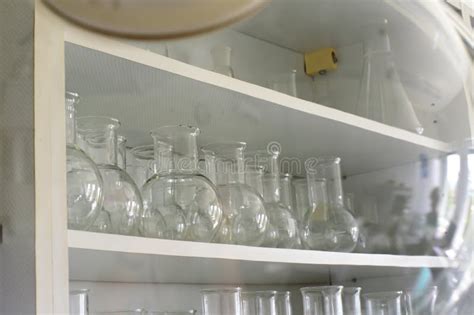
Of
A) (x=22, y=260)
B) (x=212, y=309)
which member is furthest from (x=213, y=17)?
(x=212, y=309)

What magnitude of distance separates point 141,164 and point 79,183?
0.58 ft

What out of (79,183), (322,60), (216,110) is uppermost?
(322,60)

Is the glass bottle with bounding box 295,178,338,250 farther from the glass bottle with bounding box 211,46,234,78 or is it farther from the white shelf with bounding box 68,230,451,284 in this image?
the glass bottle with bounding box 211,46,234,78

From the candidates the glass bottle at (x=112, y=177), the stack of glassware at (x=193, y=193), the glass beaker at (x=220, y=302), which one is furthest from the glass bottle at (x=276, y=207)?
the glass bottle at (x=112, y=177)

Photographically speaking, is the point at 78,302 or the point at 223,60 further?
the point at 223,60

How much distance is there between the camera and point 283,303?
3.18ft

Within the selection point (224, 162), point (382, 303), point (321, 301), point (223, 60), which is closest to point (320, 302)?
point (321, 301)

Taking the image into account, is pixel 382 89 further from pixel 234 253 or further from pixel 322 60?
pixel 234 253

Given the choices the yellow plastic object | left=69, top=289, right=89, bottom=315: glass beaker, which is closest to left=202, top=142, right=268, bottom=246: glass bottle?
left=69, top=289, right=89, bottom=315: glass beaker

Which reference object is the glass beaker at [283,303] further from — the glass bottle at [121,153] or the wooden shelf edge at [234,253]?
the glass bottle at [121,153]

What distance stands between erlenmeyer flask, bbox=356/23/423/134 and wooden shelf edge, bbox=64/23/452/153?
0.02 m

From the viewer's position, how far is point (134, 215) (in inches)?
31.0

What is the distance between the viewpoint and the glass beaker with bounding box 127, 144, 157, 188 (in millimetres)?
863

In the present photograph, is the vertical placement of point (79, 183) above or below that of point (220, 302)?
above
